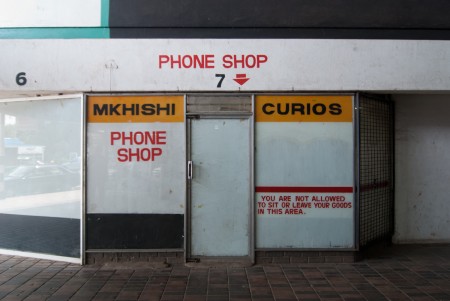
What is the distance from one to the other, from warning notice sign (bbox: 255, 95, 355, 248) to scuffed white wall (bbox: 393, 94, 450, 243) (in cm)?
152

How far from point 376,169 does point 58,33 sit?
5.12 m

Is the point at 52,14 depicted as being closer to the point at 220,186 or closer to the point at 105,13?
the point at 105,13

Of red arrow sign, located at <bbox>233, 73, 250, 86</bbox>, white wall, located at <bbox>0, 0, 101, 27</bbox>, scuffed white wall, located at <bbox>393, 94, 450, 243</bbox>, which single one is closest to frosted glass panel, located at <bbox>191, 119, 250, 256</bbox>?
red arrow sign, located at <bbox>233, 73, 250, 86</bbox>

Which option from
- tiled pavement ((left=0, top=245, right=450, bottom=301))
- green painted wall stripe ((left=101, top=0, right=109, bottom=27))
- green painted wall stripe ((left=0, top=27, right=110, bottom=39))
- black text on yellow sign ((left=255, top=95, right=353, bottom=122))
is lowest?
tiled pavement ((left=0, top=245, right=450, bottom=301))

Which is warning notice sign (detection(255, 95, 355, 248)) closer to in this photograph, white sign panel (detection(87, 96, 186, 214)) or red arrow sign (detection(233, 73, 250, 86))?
red arrow sign (detection(233, 73, 250, 86))

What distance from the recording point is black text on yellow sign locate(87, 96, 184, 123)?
19.7 feet

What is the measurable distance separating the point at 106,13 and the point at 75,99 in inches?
51.2

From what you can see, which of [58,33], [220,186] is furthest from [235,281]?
[58,33]

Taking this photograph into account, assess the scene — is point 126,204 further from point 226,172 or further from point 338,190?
point 338,190

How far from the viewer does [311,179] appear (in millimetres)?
6059

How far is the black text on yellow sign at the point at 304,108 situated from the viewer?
6020 millimetres

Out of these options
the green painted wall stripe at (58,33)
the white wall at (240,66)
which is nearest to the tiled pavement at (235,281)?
the white wall at (240,66)

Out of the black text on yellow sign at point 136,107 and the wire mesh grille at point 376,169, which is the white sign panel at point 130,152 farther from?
the wire mesh grille at point 376,169

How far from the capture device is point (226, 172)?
6.04 m
